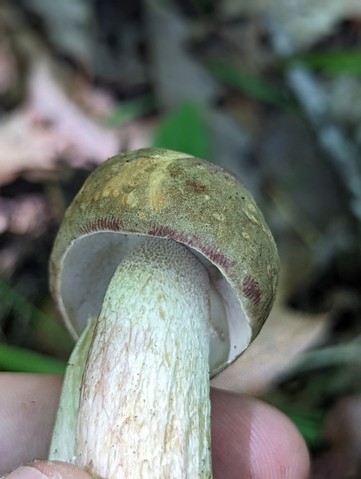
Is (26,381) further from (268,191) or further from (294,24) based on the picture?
(294,24)

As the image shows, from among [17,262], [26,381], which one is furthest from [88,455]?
[17,262]

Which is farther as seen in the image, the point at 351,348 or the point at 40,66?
the point at 40,66

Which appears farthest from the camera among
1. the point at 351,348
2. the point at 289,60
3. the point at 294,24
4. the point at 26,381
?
the point at 294,24

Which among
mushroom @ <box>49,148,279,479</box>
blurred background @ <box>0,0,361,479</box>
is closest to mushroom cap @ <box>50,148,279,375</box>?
mushroom @ <box>49,148,279,479</box>

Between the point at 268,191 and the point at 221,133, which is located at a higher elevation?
the point at 221,133

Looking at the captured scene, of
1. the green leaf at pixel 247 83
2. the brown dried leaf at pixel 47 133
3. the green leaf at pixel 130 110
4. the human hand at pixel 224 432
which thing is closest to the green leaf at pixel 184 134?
the brown dried leaf at pixel 47 133

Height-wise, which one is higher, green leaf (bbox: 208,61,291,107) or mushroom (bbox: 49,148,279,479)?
green leaf (bbox: 208,61,291,107)

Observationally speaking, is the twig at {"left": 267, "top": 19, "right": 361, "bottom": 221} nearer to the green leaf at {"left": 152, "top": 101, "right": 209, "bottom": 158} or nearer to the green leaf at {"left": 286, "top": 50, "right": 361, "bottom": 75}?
the green leaf at {"left": 286, "top": 50, "right": 361, "bottom": 75}
